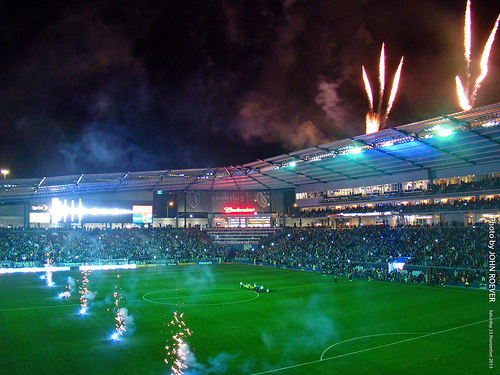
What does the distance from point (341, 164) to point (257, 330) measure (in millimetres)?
38459

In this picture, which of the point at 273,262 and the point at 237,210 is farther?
the point at 237,210

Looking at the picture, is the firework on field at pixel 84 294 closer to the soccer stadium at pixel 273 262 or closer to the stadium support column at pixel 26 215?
the soccer stadium at pixel 273 262

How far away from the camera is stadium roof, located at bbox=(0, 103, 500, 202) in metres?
38.0

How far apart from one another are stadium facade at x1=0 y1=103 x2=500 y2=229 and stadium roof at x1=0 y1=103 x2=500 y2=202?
0.14 m

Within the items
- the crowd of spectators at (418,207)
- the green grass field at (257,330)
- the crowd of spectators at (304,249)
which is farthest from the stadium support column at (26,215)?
the crowd of spectators at (418,207)

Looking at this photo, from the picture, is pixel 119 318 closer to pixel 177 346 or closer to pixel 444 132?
pixel 177 346

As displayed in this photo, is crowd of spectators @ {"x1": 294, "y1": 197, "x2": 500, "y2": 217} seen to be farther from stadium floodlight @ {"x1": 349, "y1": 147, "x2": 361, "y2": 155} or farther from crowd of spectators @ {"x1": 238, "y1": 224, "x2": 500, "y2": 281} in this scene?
stadium floodlight @ {"x1": 349, "y1": 147, "x2": 361, "y2": 155}

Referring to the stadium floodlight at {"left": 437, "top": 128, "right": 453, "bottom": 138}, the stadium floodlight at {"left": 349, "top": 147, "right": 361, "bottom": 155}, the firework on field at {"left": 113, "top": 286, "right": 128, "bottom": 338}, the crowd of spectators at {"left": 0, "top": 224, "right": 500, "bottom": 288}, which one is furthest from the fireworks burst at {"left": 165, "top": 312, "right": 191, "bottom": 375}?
the stadium floodlight at {"left": 349, "top": 147, "right": 361, "bottom": 155}

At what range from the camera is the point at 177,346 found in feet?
57.2

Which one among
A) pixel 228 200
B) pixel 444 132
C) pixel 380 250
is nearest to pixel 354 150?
pixel 444 132

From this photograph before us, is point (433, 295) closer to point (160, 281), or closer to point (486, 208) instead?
point (486, 208)

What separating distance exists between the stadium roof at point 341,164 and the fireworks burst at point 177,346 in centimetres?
2781

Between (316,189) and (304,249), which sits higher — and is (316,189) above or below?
above

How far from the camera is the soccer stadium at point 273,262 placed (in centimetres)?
1670
